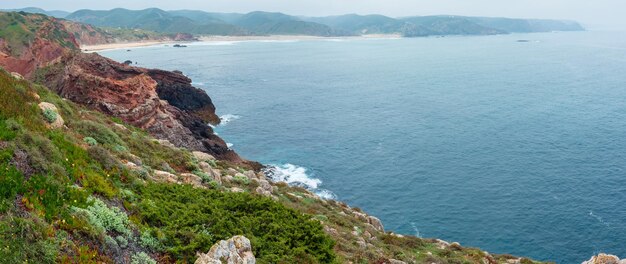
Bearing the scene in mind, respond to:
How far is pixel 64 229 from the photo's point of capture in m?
12.0

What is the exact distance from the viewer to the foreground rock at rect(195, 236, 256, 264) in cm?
1323

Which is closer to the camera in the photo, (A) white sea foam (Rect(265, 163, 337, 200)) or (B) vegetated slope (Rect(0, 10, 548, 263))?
(B) vegetated slope (Rect(0, 10, 548, 263))

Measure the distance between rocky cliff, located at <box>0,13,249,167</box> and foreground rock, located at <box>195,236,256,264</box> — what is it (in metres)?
41.0

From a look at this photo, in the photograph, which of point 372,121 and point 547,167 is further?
point 372,121

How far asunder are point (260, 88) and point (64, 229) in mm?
116560

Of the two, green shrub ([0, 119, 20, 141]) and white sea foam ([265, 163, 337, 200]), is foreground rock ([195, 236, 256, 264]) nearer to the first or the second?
green shrub ([0, 119, 20, 141])

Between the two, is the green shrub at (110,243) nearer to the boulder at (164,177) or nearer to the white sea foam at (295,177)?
the boulder at (164,177)

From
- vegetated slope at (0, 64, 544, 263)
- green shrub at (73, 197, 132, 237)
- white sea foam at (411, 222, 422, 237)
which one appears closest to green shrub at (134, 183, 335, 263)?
vegetated slope at (0, 64, 544, 263)

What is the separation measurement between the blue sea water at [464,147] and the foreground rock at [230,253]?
112 ft

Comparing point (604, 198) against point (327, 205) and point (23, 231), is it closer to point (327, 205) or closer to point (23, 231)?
point (327, 205)


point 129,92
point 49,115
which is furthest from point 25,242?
point 129,92

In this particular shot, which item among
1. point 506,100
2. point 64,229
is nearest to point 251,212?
point 64,229

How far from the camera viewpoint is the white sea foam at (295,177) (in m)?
55.6

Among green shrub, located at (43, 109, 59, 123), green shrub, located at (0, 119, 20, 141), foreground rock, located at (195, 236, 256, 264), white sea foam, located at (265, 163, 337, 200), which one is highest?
green shrub, located at (0, 119, 20, 141)
